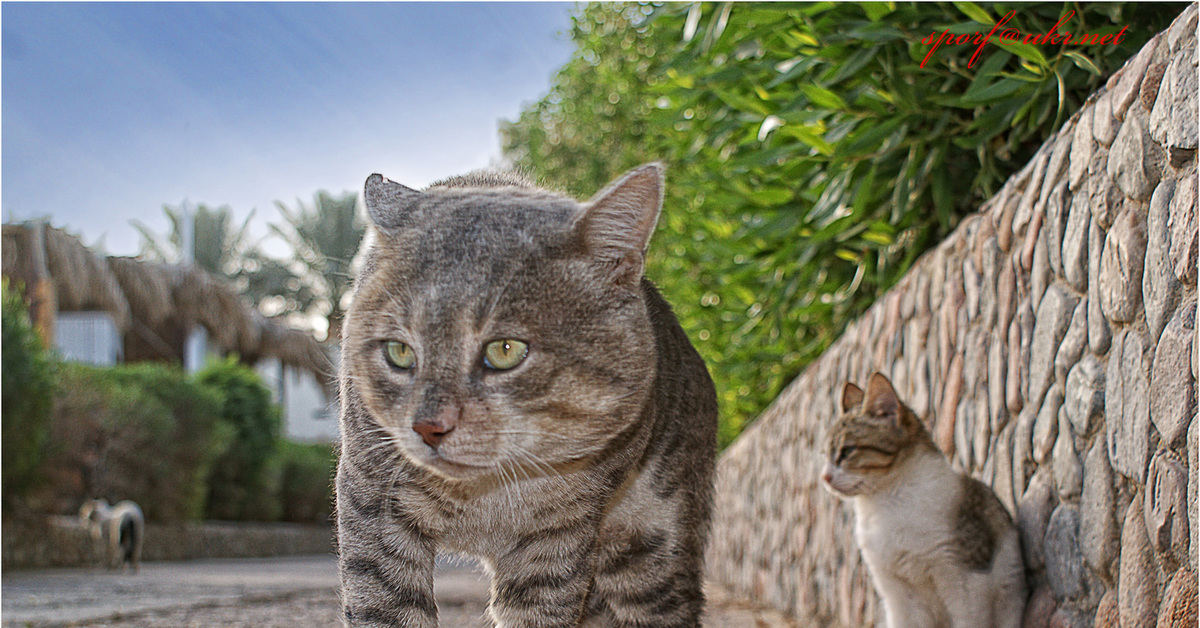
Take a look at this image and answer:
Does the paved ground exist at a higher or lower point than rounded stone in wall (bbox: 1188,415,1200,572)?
lower

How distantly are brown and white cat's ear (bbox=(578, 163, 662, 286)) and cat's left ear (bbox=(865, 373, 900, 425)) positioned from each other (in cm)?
137

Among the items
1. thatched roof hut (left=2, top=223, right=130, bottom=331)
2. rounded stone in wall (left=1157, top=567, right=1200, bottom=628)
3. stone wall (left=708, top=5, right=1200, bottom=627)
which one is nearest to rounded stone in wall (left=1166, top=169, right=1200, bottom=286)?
stone wall (left=708, top=5, right=1200, bottom=627)

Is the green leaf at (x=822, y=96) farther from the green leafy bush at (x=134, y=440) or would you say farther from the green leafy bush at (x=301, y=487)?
the green leafy bush at (x=301, y=487)

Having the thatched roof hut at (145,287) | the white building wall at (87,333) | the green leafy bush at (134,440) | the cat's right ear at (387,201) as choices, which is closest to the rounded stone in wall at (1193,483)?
the cat's right ear at (387,201)

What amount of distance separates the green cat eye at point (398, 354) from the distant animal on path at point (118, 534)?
24.0 feet

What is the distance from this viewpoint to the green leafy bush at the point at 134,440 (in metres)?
8.87

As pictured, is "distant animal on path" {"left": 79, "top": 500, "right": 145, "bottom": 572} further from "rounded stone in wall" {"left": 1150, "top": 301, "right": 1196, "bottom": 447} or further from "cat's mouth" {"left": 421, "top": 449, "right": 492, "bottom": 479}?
"rounded stone in wall" {"left": 1150, "top": 301, "right": 1196, "bottom": 447}

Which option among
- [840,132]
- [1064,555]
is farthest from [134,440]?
[1064,555]

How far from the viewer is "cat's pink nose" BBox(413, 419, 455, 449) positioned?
4.90ft

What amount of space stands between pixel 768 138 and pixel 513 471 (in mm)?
2587

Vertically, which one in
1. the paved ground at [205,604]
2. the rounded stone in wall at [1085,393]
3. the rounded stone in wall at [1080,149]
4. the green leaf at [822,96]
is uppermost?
the green leaf at [822,96]

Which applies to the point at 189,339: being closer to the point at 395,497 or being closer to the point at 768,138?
the point at 768,138

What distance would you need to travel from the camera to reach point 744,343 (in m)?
5.31

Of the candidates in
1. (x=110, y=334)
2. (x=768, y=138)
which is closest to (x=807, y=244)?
(x=768, y=138)
